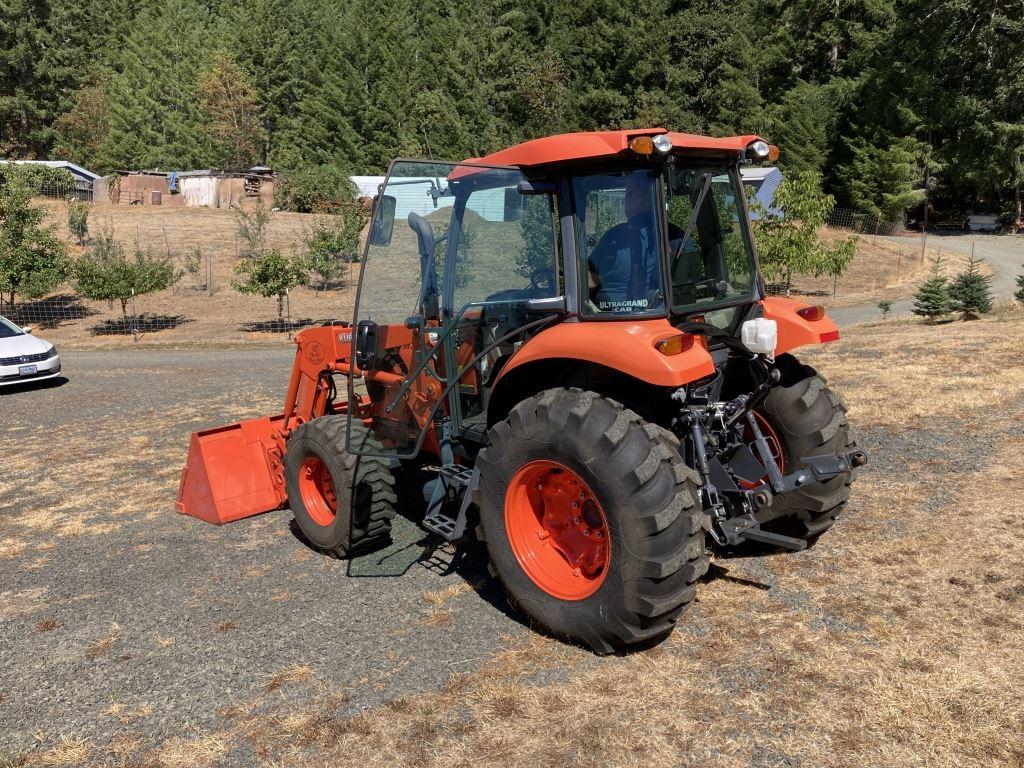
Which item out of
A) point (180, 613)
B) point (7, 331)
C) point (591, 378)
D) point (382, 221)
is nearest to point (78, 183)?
point (7, 331)

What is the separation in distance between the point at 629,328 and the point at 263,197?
46.4 meters

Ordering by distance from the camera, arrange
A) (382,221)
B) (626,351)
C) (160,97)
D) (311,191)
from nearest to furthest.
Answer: (626,351) → (382,221) → (311,191) → (160,97)

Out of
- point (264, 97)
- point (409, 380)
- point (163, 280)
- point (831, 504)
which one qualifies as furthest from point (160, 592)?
point (264, 97)

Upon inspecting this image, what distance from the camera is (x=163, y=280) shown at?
22469 millimetres

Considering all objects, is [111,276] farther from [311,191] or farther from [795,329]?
[311,191]

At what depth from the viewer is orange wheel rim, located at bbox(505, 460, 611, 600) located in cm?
435

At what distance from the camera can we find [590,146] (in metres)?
4.24

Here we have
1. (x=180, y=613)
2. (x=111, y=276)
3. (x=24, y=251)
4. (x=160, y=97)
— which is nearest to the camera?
(x=180, y=613)

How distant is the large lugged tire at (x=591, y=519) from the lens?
387 centimetres

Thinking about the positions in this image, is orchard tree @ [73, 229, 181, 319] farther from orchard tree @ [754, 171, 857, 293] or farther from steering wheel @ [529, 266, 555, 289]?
steering wheel @ [529, 266, 555, 289]

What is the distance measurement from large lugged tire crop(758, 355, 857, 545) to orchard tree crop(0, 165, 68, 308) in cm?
2209

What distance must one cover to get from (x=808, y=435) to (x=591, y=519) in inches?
62.7

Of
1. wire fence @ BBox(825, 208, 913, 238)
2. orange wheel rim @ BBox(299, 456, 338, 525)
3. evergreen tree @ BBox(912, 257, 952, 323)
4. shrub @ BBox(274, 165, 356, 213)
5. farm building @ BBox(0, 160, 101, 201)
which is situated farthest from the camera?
shrub @ BBox(274, 165, 356, 213)

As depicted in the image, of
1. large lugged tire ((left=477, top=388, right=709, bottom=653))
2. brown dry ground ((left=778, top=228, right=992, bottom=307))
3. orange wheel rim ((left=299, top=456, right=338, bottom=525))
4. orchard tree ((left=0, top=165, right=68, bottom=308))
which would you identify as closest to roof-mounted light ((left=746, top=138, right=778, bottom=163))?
large lugged tire ((left=477, top=388, right=709, bottom=653))
